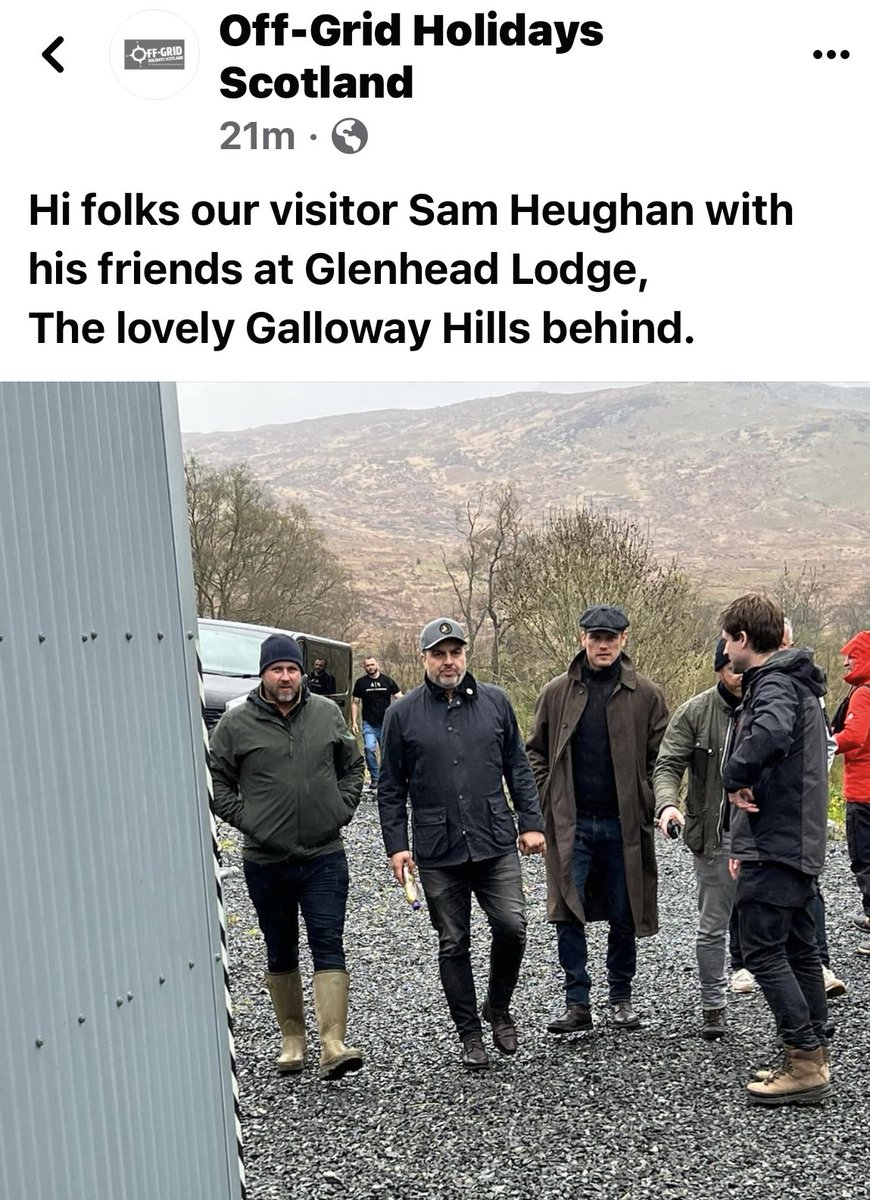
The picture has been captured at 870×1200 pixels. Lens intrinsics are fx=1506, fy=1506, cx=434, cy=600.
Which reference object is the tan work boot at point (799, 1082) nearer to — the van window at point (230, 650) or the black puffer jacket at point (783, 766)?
the black puffer jacket at point (783, 766)

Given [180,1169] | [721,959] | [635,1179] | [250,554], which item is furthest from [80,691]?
[250,554]

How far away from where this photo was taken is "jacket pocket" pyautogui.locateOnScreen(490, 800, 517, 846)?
6.93 m

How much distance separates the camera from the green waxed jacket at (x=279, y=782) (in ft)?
22.3

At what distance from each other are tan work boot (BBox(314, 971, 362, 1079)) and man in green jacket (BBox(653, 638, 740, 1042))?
5.81 ft

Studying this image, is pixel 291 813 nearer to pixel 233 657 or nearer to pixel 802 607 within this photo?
pixel 233 657

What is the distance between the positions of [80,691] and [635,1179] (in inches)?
129

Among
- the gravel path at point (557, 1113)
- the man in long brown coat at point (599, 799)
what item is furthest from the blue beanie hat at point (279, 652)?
the gravel path at point (557, 1113)

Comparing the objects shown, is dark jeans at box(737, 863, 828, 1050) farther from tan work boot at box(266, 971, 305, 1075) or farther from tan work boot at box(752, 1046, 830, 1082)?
tan work boot at box(266, 971, 305, 1075)

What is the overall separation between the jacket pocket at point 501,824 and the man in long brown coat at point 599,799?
0.46 meters

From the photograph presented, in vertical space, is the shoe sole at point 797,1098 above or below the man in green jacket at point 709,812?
below
